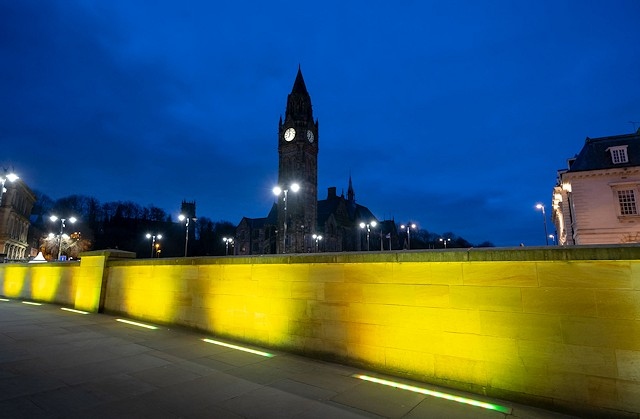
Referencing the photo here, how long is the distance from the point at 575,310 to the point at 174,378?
5717 mm

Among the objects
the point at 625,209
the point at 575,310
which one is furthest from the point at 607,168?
the point at 575,310

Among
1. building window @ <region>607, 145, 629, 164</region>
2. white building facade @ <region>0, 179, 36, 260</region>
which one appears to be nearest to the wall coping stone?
building window @ <region>607, 145, 629, 164</region>

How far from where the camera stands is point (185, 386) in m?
4.80

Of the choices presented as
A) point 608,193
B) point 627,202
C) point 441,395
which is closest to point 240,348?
point 441,395

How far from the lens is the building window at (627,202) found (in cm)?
3148

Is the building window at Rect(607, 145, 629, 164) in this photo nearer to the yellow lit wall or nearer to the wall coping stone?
the wall coping stone

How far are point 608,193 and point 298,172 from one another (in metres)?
58.8

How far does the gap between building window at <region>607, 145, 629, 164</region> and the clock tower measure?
184ft

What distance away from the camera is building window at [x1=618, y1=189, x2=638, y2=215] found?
31484 mm

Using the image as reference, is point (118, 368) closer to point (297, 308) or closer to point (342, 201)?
point (297, 308)

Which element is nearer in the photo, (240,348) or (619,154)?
(240,348)

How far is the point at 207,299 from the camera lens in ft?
28.5

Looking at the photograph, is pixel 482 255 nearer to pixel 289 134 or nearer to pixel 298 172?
pixel 298 172

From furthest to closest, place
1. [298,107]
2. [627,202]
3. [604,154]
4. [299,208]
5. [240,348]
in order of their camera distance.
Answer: [298,107], [299,208], [604,154], [627,202], [240,348]
